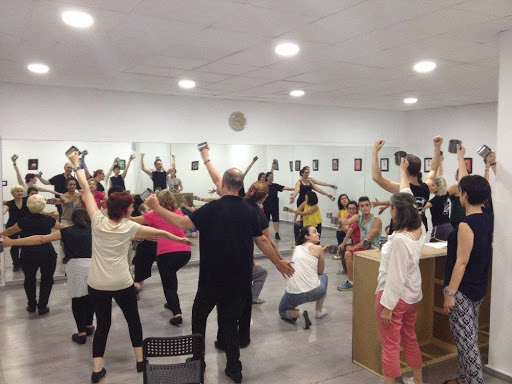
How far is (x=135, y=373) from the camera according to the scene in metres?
3.67

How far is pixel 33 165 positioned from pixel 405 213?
5.47 metres

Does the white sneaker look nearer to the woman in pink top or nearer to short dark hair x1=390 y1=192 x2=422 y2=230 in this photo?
the woman in pink top

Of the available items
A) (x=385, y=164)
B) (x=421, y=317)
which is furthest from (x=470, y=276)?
(x=385, y=164)

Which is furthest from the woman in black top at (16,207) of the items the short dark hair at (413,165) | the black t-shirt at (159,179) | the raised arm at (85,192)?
the short dark hair at (413,165)

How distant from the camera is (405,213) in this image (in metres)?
3.00

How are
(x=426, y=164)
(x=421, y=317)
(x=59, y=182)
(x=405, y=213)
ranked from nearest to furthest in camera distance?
(x=405, y=213)
(x=421, y=317)
(x=59, y=182)
(x=426, y=164)

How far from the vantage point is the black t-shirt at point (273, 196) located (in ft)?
28.2

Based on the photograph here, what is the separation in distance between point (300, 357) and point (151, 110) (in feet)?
15.5

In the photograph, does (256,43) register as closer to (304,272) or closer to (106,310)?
(304,272)

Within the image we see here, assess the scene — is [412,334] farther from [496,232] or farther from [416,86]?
[416,86]

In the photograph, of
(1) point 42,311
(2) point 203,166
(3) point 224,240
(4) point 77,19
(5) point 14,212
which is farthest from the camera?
(2) point 203,166

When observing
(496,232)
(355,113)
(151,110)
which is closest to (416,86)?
(355,113)

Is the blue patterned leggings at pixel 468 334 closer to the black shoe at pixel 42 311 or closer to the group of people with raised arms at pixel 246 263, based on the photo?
the group of people with raised arms at pixel 246 263

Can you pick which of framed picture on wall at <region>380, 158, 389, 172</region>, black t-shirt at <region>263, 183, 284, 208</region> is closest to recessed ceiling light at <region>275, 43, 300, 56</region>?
black t-shirt at <region>263, 183, 284, 208</region>
